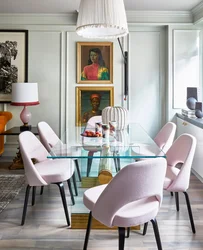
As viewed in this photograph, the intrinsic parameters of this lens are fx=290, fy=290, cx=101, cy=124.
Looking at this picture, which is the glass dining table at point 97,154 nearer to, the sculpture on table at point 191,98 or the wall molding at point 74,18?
the sculpture on table at point 191,98

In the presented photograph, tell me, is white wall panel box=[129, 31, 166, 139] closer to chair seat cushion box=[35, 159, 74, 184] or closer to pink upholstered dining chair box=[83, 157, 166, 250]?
chair seat cushion box=[35, 159, 74, 184]

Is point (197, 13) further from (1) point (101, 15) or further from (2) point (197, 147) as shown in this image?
(1) point (101, 15)

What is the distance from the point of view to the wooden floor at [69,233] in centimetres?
228

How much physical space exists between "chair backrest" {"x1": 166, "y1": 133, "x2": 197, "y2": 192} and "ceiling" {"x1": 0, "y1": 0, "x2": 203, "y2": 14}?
263cm

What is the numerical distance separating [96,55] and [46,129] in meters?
2.10

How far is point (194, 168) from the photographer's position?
165 inches

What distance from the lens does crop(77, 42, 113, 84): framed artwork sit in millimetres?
5055

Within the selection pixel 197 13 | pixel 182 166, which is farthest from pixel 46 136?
pixel 197 13

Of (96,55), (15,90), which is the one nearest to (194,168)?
(96,55)

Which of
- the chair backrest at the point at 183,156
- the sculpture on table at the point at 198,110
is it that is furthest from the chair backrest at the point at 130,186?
the sculpture on table at the point at 198,110

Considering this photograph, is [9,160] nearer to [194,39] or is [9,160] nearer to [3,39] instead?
[3,39]

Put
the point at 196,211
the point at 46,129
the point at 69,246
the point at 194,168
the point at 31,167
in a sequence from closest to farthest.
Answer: the point at 69,246, the point at 31,167, the point at 196,211, the point at 46,129, the point at 194,168

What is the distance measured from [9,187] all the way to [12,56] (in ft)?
8.10

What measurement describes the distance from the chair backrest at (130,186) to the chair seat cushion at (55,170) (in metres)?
0.92
